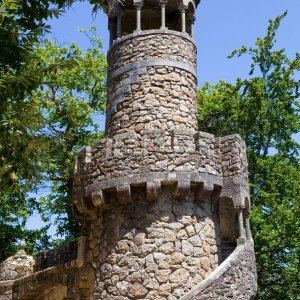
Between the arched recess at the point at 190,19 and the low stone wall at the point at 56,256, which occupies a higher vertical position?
the arched recess at the point at 190,19

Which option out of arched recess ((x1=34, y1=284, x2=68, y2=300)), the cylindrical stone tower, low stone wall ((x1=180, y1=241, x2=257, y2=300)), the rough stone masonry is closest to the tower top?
the rough stone masonry

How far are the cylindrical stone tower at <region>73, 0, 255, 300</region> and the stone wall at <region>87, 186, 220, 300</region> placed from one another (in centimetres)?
2

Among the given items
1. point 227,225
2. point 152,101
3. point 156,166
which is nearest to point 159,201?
point 156,166

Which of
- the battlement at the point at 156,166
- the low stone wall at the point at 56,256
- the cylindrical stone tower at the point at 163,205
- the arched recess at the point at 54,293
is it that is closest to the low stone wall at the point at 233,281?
the cylindrical stone tower at the point at 163,205

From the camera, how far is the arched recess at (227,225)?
33.0 feet

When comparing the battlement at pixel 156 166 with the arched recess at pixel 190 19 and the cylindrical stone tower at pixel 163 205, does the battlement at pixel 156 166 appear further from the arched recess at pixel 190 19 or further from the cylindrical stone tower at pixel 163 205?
the arched recess at pixel 190 19

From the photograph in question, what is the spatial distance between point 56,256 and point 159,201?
406 cm

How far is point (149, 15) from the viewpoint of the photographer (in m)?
13.7

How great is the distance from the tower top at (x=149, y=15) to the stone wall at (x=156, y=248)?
4.17 m

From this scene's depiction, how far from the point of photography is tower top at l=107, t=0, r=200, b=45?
12.1 meters

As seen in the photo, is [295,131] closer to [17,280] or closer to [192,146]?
[192,146]

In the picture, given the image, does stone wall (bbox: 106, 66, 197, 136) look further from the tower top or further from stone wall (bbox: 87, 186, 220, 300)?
stone wall (bbox: 87, 186, 220, 300)

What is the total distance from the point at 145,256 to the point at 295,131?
1015 centimetres

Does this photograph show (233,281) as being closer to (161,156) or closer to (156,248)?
(156,248)
